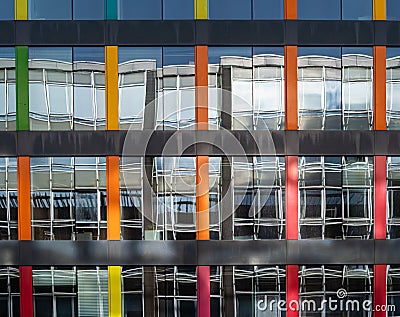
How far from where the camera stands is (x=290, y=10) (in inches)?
436

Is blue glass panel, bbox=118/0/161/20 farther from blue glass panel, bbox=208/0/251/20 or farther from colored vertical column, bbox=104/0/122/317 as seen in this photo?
blue glass panel, bbox=208/0/251/20

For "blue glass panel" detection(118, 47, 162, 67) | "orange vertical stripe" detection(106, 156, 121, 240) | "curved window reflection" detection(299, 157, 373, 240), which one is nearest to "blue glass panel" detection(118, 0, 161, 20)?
"blue glass panel" detection(118, 47, 162, 67)

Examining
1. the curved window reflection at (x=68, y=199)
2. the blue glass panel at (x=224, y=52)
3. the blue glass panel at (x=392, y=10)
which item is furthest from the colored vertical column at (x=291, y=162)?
the curved window reflection at (x=68, y=199)

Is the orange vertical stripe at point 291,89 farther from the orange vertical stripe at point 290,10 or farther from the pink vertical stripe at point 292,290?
the pink vertical stripe at point 292,290

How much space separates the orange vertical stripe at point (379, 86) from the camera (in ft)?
36.4

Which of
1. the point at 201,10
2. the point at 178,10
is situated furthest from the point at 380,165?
the point at 178,10

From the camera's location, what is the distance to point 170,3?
438 inches

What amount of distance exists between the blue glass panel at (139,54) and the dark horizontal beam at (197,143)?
72.0 inches

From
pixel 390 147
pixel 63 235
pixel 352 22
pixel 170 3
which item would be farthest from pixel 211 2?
pixel 63 235

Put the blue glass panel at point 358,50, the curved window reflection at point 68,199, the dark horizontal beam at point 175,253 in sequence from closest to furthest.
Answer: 1. the dark horizontal beam at point 175,253
2. the curved window reflection at point 68,199
3. the blue glass panel at point 358,50

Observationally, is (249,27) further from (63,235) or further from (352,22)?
(63,235)

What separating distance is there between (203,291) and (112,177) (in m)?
3.62

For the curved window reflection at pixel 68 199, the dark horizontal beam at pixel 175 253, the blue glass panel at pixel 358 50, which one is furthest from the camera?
the blue glass panel at pixel 358 50

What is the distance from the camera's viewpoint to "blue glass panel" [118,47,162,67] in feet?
36.3
